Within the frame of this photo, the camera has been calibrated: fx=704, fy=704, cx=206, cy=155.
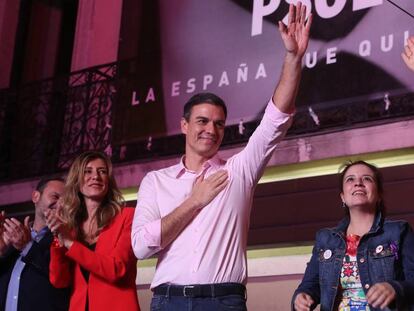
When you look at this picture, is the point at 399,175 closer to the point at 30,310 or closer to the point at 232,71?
the point at 232,71

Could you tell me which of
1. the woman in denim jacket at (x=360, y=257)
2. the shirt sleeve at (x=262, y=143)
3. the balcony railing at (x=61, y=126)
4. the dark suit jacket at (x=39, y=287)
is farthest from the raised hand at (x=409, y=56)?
the balcony railing at (x=61, y=126)

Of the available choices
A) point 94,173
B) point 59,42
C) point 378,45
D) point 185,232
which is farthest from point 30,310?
point 59,42

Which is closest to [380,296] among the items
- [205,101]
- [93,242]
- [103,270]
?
[205,101]

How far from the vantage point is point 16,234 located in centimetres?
315

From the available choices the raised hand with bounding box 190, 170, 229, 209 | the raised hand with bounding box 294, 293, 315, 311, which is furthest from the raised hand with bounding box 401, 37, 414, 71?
the raised hand with bounding box 294, 293, 315, 311

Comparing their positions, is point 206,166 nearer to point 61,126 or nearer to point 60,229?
point 60,229

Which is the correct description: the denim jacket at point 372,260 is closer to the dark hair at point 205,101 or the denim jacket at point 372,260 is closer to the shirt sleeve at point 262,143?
the shirt sleeve at point 262,143

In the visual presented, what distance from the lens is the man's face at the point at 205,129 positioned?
2541 mm

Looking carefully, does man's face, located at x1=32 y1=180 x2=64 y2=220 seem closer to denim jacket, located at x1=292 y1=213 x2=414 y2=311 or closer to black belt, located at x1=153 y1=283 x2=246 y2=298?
black belt, located at x1=153 y1=283 x2=246 y2=298

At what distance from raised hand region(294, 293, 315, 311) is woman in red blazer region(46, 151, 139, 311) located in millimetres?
680

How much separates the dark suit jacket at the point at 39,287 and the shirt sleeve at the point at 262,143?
105 centimetres

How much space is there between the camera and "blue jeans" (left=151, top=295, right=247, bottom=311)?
90.6 inches

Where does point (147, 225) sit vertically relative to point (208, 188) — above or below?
below

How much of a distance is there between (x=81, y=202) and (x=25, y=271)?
0.41 m
